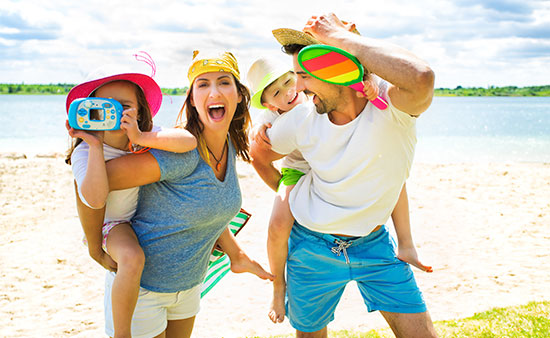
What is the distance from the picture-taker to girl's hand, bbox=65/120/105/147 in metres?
2.29

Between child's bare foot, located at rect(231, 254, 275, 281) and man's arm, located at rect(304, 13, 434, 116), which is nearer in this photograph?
man's arm, located at rect(304, 13, 434, 116)

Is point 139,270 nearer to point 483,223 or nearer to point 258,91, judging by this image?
point 258,91

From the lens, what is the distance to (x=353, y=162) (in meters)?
2.72

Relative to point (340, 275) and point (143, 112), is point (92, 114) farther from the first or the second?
point (340, 275)

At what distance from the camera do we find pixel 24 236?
871cm

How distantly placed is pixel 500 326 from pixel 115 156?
384 centimetres

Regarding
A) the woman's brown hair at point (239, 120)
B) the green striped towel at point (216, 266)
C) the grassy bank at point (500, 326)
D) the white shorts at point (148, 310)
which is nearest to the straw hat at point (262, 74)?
the woman's brown hair at point (239, 120)

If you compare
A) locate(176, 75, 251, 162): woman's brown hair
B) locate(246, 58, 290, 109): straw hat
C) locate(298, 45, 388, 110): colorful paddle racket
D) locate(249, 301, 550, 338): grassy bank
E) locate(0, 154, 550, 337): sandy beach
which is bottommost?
locate(0, 154, 550, 337): sandy beach

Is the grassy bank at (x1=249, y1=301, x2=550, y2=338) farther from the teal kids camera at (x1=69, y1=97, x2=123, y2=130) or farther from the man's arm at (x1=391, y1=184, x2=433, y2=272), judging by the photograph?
the teal kids camera at (x1=69, y1=97, x2=123, y2=130)

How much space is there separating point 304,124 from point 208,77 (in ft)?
2.10

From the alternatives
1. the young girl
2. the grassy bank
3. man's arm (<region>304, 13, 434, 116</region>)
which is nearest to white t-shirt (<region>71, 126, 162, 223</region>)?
the young girl

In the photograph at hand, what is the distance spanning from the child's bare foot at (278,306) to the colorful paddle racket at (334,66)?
55.5 inches

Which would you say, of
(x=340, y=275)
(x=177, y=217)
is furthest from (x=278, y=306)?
(x=177, y=217)

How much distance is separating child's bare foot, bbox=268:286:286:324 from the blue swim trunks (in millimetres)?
76
